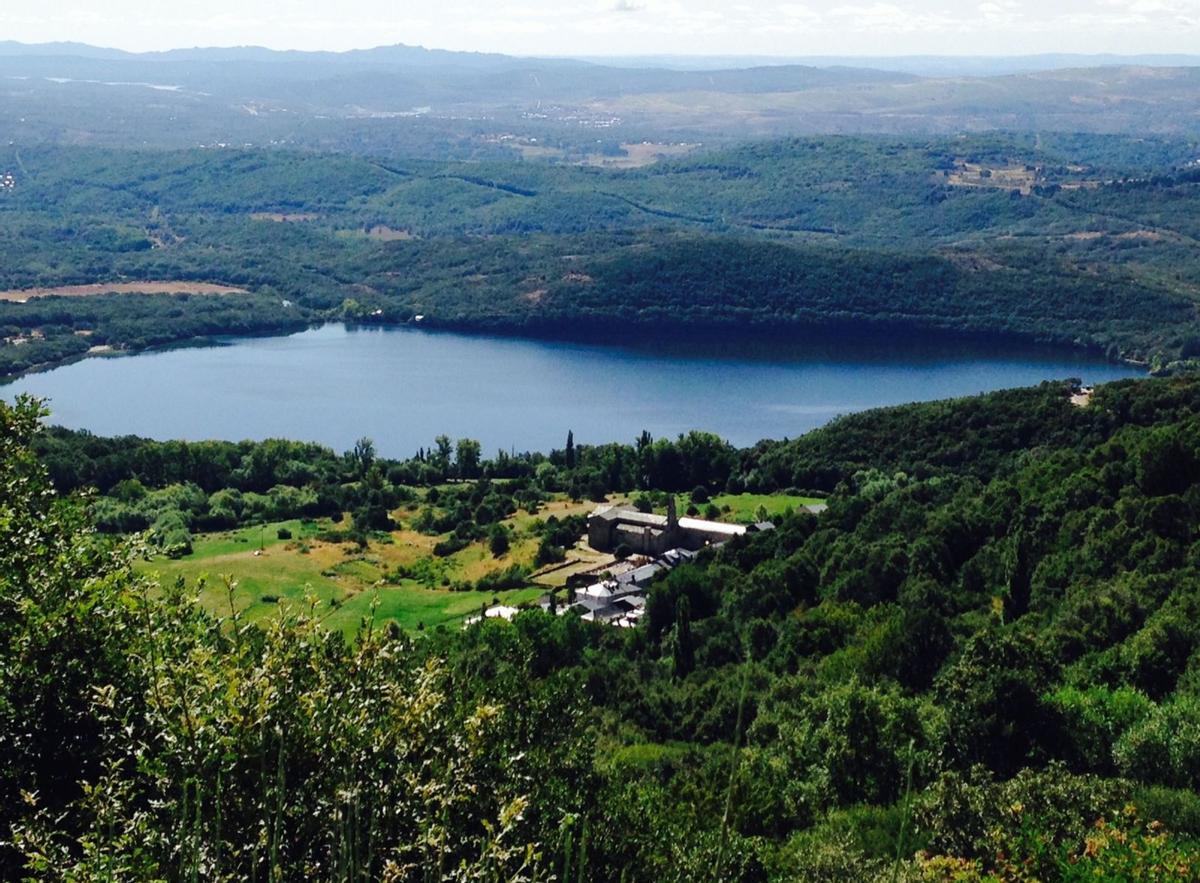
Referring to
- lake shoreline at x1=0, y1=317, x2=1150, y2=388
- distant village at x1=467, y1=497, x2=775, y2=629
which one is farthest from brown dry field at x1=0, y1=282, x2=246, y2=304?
distant village at x1=467, y1=497, x2=775, y2=629

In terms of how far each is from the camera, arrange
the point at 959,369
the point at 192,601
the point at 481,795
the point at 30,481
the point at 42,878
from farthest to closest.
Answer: the point at 959,369
the point at 30,481
the point at 192,601
the point at 481,795
the point at 42,878

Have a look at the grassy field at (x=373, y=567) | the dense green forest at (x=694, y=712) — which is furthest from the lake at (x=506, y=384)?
the dense green forest at (x=694, y=712)

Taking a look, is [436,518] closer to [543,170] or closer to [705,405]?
[705,405]

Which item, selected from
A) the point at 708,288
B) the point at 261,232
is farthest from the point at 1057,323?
the point at 261,232

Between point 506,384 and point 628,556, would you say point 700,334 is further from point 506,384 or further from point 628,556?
point 628,556

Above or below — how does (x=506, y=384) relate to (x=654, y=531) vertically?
below

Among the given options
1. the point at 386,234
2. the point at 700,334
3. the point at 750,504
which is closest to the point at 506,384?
the point at 700,334

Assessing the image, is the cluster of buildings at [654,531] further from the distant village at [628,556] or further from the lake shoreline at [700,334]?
the lake shoreline at [700,334]

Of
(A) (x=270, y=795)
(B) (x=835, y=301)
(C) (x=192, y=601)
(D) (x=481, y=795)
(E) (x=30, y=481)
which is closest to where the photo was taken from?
(A) (x=270, y=795)
